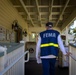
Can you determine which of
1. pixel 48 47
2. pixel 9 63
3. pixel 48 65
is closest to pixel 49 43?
pixel 48 47

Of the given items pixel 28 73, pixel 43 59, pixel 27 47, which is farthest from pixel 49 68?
pixel 27 47

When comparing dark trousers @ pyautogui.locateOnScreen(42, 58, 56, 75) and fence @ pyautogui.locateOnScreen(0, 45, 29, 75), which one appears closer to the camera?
fence @ pyautogui.locateOnScreen(0, 45, 29, 75)

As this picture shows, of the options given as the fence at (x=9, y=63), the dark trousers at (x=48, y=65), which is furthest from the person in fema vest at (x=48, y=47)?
the fence at (x=9, y=63)

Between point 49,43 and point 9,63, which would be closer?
point 9,63

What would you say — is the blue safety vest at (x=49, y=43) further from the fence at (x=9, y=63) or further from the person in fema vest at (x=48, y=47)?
the fence at (x=9, y=63)

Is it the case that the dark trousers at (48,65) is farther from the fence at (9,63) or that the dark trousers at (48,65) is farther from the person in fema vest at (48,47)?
the fence at (9,63)

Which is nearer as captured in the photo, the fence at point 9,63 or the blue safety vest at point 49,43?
the fence at point 9,63

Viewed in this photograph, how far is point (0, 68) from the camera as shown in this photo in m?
2.12

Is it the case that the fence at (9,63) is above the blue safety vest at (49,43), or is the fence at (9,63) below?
below

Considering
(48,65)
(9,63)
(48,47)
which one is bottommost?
(48,65)

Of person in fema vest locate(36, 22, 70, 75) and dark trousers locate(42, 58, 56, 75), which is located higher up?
person in fema vest locate(36, 22, 70, 75)

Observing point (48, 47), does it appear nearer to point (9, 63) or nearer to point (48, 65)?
point (48, 65)

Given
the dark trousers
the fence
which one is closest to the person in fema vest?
the dark trousers

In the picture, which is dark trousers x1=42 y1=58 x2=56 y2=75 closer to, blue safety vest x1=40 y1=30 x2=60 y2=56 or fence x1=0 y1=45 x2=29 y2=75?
blue safety vest x1=40 y1=30 x2=60 y2=56
